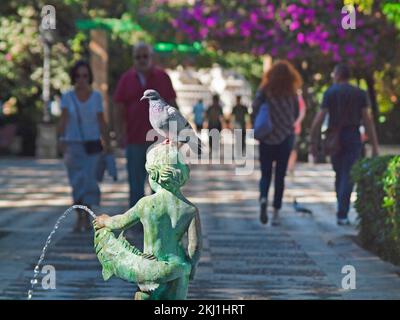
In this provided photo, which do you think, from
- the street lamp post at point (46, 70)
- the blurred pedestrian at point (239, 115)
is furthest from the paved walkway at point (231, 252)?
the blurred pedestrian at point (239, 115)

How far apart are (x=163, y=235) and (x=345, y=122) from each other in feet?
28.0

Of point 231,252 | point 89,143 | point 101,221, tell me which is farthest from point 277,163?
point 101,221

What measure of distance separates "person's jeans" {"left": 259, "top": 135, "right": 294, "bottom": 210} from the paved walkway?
0.39 metres

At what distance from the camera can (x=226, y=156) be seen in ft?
113

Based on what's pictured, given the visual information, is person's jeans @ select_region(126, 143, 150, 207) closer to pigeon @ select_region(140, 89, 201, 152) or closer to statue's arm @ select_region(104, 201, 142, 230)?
pigeon @ select_region(140, 89, 201, 152)

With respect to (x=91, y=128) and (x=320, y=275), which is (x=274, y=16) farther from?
(x=320, y=275)

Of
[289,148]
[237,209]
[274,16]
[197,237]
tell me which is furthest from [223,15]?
[197,237]

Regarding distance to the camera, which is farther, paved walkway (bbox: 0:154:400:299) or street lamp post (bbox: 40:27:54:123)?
street lamp post (bbox: 40:27:54:123)

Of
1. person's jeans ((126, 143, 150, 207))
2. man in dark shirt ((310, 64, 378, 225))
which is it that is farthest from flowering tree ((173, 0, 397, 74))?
person's jeans ((126, 143, 150, 207))

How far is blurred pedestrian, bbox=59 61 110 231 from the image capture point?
1335 centimetres

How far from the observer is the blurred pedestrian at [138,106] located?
1278 cm

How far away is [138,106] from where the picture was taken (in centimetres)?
1285

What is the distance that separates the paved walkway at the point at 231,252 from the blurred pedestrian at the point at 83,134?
472mm
